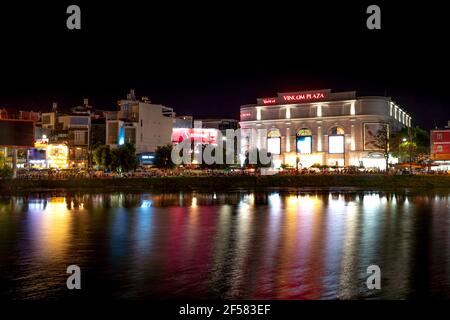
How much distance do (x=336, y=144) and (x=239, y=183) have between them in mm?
61958

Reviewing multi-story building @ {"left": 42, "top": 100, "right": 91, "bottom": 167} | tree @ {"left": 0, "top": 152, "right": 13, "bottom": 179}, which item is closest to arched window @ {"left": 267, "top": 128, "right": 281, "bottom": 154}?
multi-story building @ {"left": 42, "top": 100, "right": 91, "bottom": 167}

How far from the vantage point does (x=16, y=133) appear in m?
75.0

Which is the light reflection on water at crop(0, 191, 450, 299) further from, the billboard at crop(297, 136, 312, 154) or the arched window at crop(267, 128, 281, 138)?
the arched window at crop(267, 128, 281, 138)

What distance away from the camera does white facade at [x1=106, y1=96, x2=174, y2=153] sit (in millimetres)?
119625

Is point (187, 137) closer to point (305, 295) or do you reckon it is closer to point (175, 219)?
point (175, 219)

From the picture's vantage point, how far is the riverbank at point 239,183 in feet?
232

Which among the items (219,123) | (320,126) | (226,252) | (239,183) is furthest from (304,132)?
Answer: (226,252)

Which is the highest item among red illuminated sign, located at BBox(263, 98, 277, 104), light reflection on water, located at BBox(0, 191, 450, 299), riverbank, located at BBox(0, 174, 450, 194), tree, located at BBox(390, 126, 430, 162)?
red illuminated sign, located at BBox(263, 98, 277, 104)

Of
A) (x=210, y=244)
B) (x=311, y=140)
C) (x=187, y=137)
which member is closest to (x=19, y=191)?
(x=210, y=244)

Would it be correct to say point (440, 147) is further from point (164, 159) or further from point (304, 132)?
point (164, 159)

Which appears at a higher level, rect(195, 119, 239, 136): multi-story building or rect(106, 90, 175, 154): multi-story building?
rect(195, 119, 239, 136): multi-story building

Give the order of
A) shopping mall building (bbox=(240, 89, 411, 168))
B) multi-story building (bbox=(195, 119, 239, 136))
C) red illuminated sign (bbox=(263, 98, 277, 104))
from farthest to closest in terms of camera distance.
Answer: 1. multi-story building (bbox=(195, 119, 239, 136))
2. red illuminated sign (bbox=(263, 98, 277, 104))
3. shopping mall building (bbox=(240, 89, 411, 168))

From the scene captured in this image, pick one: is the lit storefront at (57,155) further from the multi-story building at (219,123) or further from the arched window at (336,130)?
the multi-story building at (219,123)

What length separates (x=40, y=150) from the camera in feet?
415
